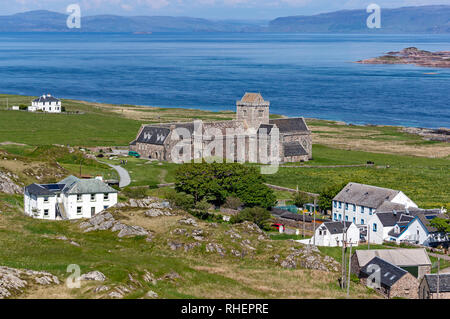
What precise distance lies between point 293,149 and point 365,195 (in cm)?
3611

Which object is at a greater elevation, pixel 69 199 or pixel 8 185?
pixel 69 199

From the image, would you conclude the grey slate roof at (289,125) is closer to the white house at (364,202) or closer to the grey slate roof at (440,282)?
the white house at (364,202)

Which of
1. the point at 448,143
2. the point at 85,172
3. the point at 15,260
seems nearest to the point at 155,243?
the point at 15,260

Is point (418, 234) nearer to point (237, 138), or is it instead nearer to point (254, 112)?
point (237, 138)

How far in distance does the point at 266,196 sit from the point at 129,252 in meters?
25.2

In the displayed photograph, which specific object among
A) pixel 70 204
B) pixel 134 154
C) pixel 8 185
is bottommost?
pixel 134 154

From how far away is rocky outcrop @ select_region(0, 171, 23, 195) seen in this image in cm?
6606

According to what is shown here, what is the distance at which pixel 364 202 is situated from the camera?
68.2 meters

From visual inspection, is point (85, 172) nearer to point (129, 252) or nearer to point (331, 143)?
point (129, 252)

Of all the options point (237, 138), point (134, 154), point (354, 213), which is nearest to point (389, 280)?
point (354, 213)

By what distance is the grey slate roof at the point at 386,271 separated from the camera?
45.3m

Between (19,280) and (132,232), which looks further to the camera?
(132,232)

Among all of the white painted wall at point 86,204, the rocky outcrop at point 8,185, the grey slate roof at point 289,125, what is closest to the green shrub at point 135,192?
the white painted wall at point 86,204

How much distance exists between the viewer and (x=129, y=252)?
1898 inches
